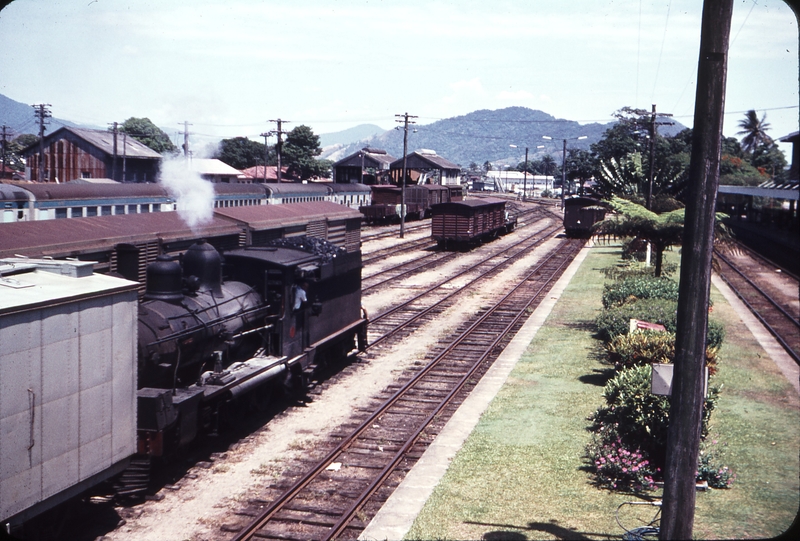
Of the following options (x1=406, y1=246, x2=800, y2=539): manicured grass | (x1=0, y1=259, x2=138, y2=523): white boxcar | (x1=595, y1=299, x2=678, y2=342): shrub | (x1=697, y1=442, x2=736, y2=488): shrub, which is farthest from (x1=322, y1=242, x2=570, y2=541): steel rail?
(x1=697, y1=442, x2=736, y2=488): shrub

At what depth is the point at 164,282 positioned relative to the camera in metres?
11.4

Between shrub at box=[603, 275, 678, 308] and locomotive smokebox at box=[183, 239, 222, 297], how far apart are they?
12.9 metres

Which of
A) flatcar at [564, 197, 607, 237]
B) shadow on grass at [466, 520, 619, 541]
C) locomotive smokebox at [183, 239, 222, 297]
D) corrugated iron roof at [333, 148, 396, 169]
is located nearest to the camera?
shadow on grass at [466, 520, 619, 541]

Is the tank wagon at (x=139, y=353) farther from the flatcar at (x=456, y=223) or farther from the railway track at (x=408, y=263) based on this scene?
the flatcar at (x=456, y=223)

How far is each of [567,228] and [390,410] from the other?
4129 centimetres

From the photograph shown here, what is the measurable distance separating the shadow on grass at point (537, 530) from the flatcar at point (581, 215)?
1751 inches

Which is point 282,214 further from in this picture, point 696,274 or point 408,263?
point 696,274

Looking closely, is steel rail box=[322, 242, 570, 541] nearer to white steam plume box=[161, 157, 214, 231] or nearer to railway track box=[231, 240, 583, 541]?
railway track box=[231, 240, 583, 541]

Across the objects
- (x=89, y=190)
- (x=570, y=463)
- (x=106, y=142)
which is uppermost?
(x=106, y=142)

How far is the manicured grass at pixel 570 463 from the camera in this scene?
28.5 ft

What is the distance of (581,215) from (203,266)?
43225mm

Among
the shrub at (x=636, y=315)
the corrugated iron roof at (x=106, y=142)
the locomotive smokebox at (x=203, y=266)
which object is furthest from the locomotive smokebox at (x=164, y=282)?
the corrugated iron roof at (x=106, y=142)

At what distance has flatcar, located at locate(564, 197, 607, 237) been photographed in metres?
51.5

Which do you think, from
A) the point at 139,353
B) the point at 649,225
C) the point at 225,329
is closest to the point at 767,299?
the point at 649,225
